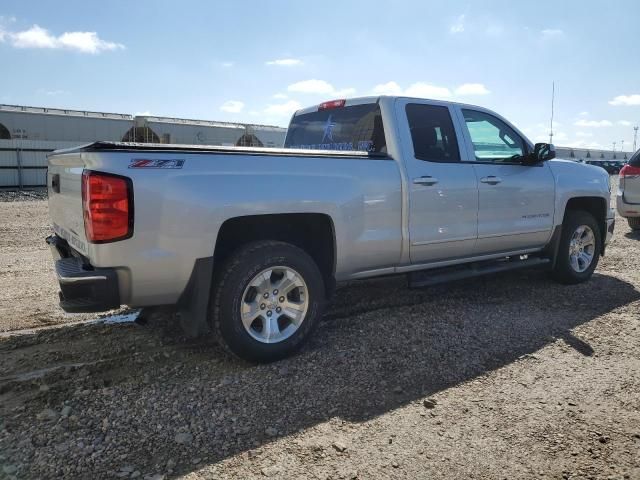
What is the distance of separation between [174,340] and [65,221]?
4.19 feet

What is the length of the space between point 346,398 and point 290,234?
143cm

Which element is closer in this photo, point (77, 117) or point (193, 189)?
point (193, 189)

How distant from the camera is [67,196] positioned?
3.74 m

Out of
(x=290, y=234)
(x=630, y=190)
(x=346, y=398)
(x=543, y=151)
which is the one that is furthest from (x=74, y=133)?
(x=346, y=398)

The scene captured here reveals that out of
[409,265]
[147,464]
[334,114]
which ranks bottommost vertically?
[147,464]

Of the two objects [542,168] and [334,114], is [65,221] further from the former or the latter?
[542,168]

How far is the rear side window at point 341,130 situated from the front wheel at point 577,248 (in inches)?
111

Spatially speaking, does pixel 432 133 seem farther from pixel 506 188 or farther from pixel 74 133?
pixel 74 133

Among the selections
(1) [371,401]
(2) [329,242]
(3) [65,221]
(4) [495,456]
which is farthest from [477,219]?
(3) [65,221]

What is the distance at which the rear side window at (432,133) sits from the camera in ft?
15.7

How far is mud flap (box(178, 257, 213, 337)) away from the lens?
3.49m

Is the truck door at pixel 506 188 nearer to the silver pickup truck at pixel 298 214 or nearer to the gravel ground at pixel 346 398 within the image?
the silver pickup truck at pixel 298 214

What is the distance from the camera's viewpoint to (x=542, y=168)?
228 inches

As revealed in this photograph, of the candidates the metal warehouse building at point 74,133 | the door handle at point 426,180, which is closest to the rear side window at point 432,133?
the door handle at point 426,180
